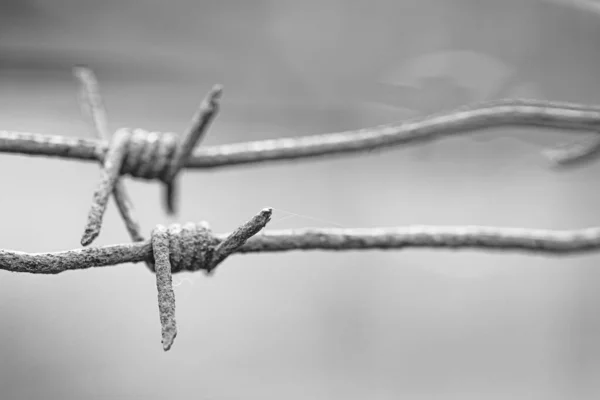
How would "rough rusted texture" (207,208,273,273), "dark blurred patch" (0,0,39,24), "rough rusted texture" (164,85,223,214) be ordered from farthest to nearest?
1. "dark blurred patch" (0,0,39,24)
2. "rough rusted texture" (164,85,223,214)
3. "rough rusted texture" (207,208,273,273)

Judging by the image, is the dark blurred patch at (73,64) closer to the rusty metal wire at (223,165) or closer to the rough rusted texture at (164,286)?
the rusty metal wire at (223,165)

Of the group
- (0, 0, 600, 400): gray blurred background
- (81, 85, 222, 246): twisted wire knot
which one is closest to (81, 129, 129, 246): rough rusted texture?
(81, 85, 222, 246): twisted wire knot

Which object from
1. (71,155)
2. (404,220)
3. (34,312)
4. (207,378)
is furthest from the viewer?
(404,220)

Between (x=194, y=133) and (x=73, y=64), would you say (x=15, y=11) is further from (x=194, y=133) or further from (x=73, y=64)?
(x=194, y=133)

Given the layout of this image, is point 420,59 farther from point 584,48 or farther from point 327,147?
point 327,147

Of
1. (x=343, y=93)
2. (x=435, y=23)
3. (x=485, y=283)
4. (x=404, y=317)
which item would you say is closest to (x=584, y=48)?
(x=435, y=23)

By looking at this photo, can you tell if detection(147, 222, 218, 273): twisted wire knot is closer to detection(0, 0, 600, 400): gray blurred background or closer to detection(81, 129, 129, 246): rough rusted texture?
detection(81, 129, 129, 246): rough rusted texture

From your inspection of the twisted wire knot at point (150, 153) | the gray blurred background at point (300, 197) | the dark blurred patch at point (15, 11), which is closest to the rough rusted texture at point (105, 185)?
the twisted wire knot at point (150, 153)
